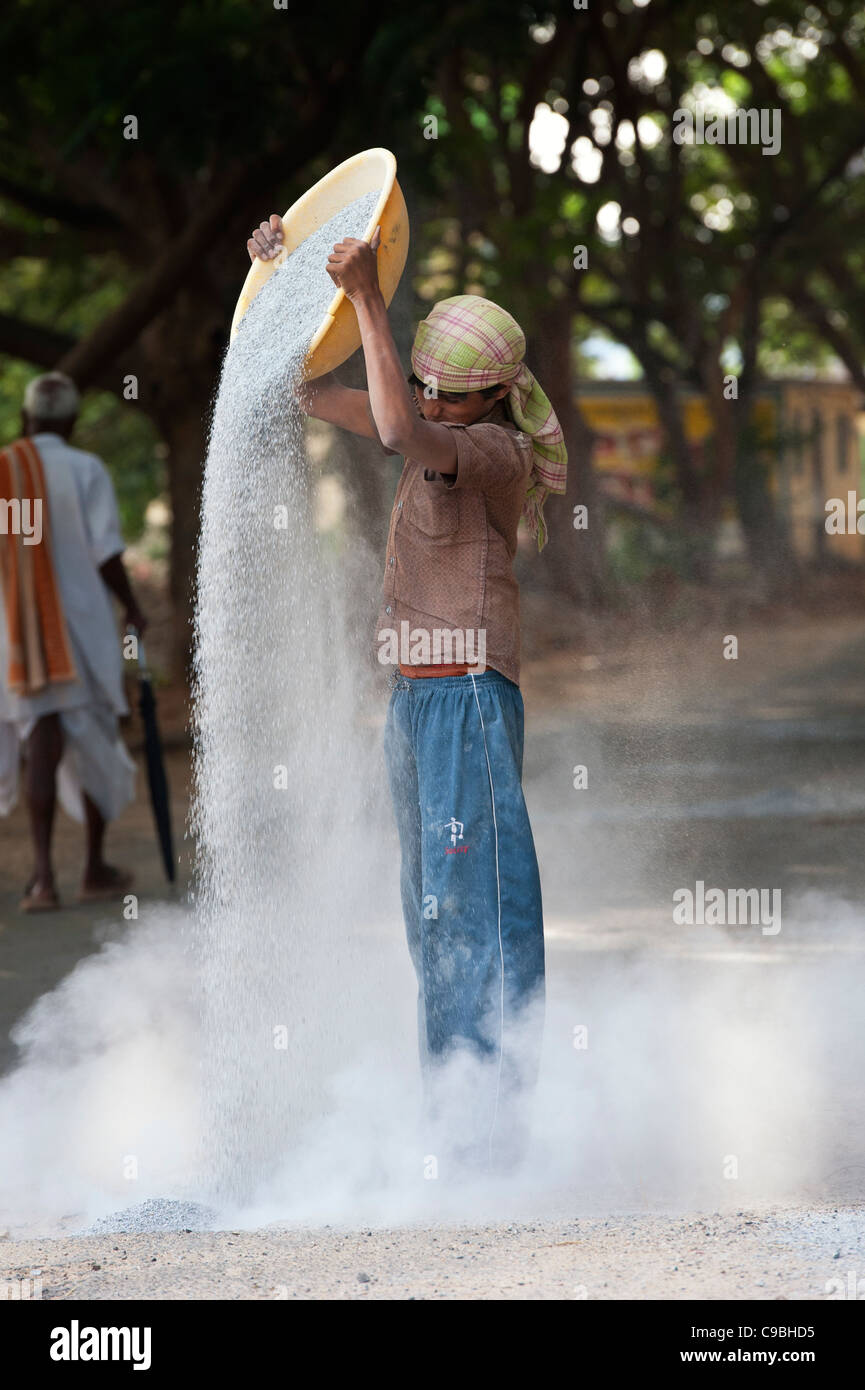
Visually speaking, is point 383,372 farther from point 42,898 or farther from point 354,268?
point 42,898

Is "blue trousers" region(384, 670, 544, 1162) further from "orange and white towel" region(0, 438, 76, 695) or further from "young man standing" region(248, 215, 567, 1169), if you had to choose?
"orange and white towel" region(0, 438, 76, 695)

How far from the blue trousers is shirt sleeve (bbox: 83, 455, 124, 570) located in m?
3.27

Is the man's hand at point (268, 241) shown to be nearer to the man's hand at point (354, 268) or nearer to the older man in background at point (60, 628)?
the man's hand at point (354, 268)

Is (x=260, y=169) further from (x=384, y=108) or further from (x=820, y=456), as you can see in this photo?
(x=820, y=456)

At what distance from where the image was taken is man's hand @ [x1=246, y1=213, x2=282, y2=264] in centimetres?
356

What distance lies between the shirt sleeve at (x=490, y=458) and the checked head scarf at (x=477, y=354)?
0.08m

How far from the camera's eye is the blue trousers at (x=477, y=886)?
3.36 metres

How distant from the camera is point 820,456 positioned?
25156 millimetres

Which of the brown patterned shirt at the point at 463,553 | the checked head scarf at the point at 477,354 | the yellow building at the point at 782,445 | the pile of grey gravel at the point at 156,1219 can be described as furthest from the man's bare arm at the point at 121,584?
the yellow building at the point at 782,445

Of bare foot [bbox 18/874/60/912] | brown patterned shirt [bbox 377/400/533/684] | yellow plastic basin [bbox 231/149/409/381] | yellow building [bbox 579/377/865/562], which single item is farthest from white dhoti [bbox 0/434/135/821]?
yellow building [bbox 579/377/865/562]

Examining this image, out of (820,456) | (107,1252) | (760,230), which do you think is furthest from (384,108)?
(820,456)

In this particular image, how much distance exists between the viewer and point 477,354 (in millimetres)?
3254

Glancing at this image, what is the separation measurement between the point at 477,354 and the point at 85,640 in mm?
3473

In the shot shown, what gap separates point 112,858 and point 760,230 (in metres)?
14.1
